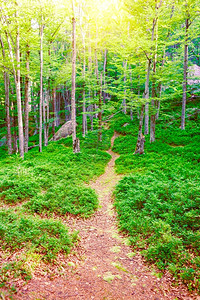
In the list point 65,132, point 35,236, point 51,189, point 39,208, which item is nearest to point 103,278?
point 35,236

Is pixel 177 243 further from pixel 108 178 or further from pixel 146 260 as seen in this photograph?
pixel 108 178

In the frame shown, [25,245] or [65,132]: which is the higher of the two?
[65,132]

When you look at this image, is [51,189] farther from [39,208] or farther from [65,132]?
[65,132]

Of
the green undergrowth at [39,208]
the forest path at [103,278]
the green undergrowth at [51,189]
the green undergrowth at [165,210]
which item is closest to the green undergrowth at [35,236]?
the green undergrowth at [39,208]

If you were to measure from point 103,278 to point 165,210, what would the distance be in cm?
322

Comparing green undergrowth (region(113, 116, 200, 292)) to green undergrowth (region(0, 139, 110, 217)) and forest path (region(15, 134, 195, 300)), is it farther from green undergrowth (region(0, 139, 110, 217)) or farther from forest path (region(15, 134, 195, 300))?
green undergrowth (region(0, 139, 110, 217))

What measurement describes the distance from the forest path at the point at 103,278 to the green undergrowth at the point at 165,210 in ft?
1.14

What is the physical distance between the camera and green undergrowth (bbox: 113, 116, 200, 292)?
4445 millimetres

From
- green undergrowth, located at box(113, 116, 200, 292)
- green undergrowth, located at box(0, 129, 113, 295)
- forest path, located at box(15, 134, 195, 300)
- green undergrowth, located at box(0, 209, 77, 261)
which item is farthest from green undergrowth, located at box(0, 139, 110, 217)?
green undergrowth, located at box(113, 116, 200, 292)

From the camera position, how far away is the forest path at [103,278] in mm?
3572

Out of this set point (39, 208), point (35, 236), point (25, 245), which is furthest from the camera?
point (39, 208)

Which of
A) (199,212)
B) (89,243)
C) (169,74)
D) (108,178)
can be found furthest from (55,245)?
(169,74)

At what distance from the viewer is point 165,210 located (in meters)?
6.24

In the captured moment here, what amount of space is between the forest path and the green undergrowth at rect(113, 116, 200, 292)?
0.35 m
